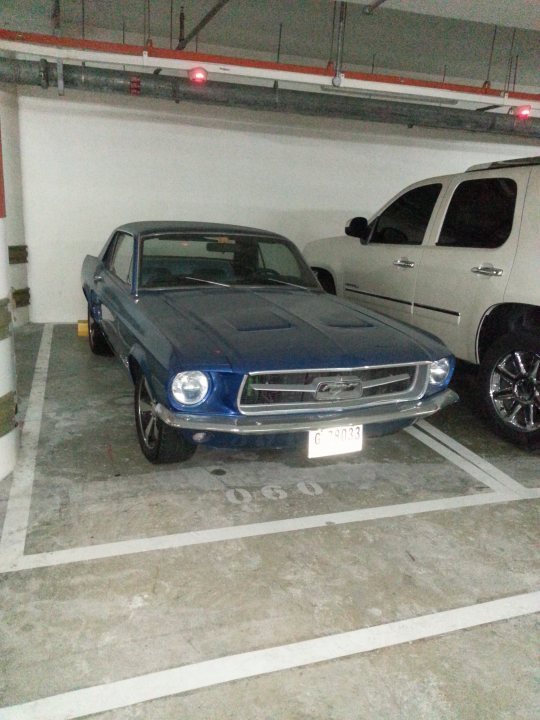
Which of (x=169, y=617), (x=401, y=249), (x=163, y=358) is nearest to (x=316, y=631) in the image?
(x=169, y=617)

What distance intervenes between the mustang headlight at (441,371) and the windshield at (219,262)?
143 cm

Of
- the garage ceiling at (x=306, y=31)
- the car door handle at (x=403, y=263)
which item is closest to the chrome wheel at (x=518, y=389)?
the car door handle at (x=403, y=263)

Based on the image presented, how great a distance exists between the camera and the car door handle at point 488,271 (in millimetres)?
4109

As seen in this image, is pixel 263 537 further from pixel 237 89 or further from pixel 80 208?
pixel 80 208

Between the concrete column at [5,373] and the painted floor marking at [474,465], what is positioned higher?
the concrete column at [5,373]

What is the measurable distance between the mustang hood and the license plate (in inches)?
13.7

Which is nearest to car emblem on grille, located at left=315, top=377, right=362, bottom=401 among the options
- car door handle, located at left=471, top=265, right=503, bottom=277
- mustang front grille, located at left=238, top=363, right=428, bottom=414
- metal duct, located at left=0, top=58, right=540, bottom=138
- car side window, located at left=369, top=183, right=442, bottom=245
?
mustang front grille, located at left=238, top=363, right=428, bottom=414

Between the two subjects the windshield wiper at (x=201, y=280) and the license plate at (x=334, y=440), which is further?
the windshield wiper at (x=201, y=280)

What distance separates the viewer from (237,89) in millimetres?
6277

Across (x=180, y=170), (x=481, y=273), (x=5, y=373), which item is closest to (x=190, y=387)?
(x=5, y=373)

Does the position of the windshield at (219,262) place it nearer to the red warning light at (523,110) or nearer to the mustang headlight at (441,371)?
the mustang headlight at (441,371)

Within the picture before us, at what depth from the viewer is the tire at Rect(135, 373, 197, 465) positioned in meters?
3.31

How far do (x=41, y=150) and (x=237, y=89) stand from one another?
2.53m

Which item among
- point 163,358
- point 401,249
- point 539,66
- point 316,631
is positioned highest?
point 539,66
